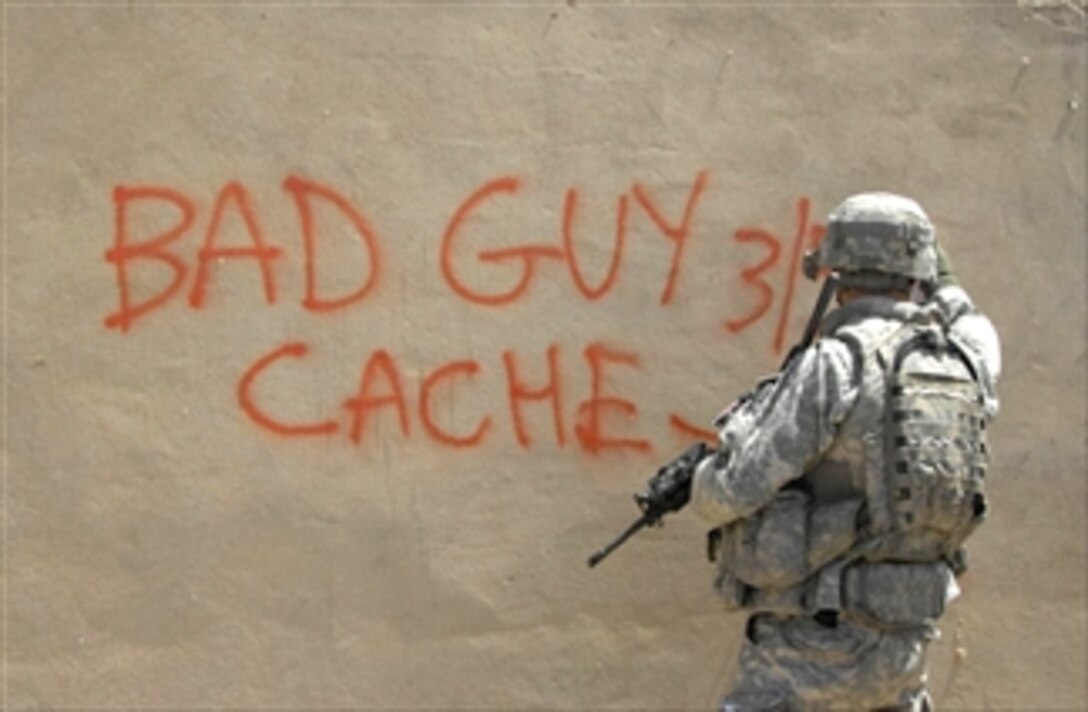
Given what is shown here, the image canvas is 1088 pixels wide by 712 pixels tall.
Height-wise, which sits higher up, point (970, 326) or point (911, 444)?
point (970, 326)

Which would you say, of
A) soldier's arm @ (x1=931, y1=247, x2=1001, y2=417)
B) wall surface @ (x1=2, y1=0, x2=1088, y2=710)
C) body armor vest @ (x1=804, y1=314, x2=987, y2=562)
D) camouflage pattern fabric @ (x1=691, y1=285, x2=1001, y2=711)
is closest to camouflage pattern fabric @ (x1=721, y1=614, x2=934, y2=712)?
camouflage pattern fabric @ (x1=691, y1=285, x2=1001, y2=711)

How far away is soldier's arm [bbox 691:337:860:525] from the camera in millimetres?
3703

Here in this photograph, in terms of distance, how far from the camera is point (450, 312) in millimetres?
4551

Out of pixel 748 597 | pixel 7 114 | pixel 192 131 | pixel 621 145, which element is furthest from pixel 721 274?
pixel 7 114

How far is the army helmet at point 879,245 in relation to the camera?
382 centimetres

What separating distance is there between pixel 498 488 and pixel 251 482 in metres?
0.60

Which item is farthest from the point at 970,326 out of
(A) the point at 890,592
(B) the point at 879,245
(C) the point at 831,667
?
(C) the point at 831,667

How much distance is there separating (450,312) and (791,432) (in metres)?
1.14

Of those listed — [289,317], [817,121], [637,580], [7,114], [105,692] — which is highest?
[817,121]

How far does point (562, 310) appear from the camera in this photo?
4602mm

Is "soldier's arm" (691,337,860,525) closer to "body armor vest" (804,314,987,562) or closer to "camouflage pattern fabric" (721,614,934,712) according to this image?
"body armor vest" (804,314,987,562)

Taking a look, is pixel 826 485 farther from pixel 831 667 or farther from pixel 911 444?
pixel 831 667

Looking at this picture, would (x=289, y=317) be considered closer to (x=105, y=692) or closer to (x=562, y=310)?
(x=562, y=310)

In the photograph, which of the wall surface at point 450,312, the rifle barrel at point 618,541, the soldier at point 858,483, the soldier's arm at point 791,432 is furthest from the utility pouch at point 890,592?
the wall surface at point 450,312
